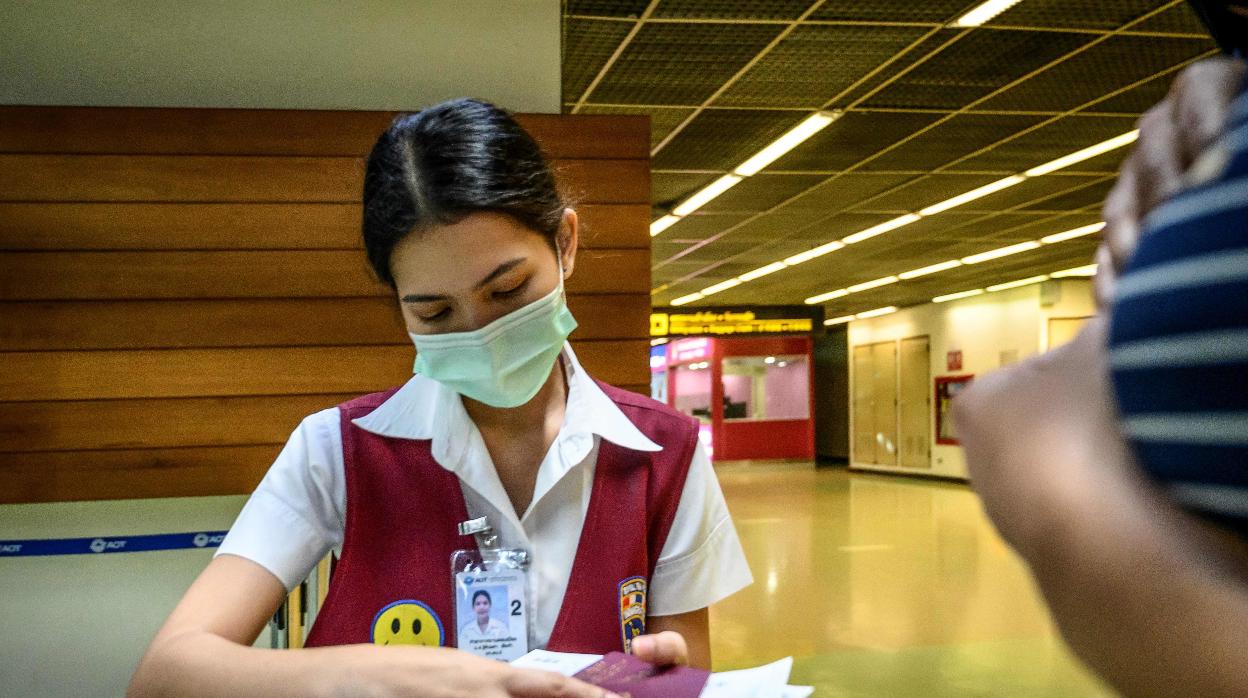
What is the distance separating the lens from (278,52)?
400 centimetres

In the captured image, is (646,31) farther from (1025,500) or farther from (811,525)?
(811,525)

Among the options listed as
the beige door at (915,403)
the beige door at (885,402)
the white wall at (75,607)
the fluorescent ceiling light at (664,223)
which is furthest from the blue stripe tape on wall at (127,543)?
Answer: the beige door at (885,402)

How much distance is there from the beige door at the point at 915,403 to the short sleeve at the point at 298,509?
54.1ft

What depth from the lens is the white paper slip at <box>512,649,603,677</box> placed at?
40.3 inches

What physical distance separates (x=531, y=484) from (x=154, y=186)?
3.32 m

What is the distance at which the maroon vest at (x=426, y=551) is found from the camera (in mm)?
1251

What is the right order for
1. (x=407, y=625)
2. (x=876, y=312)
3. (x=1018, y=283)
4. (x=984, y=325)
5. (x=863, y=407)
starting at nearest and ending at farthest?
(x=407, y=625) → (x=1018, y=283) → (x=984, y=325) → (x=876, y=312) → (x=863, y=407)

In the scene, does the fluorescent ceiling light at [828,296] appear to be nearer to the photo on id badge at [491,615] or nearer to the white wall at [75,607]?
the white wall at [75,607]

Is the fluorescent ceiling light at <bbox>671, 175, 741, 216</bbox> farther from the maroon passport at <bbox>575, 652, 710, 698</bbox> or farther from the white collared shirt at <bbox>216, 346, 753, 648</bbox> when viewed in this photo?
the maroon passport at <bbox>575, 652, 710, 698</bbox>

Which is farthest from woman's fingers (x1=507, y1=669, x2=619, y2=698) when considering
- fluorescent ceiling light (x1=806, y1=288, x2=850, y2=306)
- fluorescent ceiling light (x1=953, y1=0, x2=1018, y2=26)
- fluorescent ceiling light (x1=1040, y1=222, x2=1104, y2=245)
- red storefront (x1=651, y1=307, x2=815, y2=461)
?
red storefront (x1=651, y1=307, x2=815, y2=461)

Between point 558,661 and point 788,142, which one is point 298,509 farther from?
point 788,142

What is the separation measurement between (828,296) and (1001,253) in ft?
15.3

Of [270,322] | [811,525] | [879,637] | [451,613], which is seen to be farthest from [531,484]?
[811,525]

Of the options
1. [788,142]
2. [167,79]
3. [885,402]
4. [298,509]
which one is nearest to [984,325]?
[885,402]
